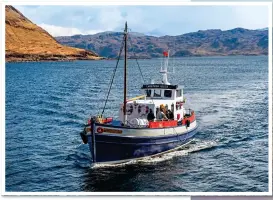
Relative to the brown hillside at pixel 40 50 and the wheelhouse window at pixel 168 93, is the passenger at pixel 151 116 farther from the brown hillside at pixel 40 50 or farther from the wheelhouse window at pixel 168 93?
the brown hillside at pixel 40 50

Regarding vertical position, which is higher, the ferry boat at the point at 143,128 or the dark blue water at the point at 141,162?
the ferry boat at the point at 143,128

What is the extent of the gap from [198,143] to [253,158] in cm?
329

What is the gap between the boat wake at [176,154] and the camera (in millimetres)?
15368

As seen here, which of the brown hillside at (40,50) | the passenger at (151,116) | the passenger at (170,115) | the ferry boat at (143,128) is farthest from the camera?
the brown hillside at (40,50)

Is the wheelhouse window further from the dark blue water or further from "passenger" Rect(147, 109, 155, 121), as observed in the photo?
the dark blue water

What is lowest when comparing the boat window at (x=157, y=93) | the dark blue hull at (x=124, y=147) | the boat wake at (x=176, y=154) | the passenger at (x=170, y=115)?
the boat wake at (x=176, y=154)

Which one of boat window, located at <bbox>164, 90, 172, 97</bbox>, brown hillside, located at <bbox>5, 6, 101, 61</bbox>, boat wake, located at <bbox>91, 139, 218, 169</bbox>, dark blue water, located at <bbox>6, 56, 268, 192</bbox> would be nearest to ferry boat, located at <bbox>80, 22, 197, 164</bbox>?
boat window, located at <bbox>164, 90, 172, 97</bbox>

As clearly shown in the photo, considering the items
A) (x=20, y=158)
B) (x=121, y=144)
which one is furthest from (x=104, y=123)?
(x=20, y=158)

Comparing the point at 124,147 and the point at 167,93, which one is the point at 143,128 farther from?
the point at 167,93

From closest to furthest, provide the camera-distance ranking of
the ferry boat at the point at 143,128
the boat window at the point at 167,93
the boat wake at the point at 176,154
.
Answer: the ferry boat at the point at 143,128 < the boat wake at the point at 176,154 < the boat window at the point at 167,93

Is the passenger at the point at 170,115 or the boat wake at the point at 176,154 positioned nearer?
the boat wake at the point at 176,154

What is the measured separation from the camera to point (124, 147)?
15.2 m

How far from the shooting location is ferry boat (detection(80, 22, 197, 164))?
15.0 meters

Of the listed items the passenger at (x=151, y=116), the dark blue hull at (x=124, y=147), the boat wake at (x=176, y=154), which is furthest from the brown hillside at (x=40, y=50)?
the dark blue hull at (x=124, y=147)
